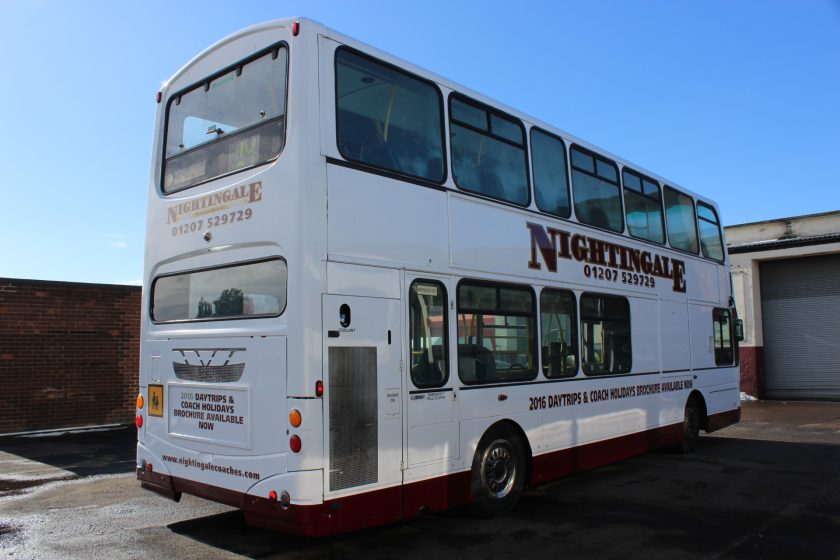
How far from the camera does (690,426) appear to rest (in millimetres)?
11297

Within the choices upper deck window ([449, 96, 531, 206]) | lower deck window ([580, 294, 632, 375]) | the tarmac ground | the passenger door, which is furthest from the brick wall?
the passenger door

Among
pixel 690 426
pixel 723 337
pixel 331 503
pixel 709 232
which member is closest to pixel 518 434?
pixel 331 503

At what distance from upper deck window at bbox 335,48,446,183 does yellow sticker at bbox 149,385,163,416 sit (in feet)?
9.62

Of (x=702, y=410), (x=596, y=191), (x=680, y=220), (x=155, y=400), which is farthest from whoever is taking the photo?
(x=702, y=410)

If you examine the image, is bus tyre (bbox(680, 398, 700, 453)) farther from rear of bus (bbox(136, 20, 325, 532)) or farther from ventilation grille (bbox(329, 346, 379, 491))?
rear of bus (bbox(136, 20, 325, 532))

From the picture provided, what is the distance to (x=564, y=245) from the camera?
27.0 feet

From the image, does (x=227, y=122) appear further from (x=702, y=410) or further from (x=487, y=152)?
(x=702, y=410)

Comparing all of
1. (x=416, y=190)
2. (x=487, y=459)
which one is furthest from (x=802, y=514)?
(x=416, y=190)

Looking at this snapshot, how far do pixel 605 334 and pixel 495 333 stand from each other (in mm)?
2434

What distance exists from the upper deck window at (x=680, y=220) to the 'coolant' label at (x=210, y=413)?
7914mm

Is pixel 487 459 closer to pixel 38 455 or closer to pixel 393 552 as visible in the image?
pixel 393 552

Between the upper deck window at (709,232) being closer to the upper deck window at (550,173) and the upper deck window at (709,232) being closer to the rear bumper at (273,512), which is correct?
the upper deck window at (550,173)

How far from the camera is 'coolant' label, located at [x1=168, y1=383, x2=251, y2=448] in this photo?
18.1ft

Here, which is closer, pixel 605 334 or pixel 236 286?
pixel 236 286
